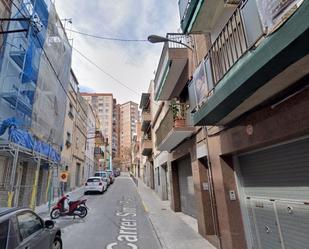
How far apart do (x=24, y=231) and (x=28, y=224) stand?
1.01 feet

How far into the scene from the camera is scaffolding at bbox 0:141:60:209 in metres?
7.78

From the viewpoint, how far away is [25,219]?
3734 mm

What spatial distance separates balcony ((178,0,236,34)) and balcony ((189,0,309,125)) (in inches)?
61.8

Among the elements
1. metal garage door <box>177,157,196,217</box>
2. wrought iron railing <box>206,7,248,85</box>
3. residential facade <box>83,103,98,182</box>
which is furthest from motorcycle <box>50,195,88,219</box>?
residential facade <box>83,103,98,182</box>

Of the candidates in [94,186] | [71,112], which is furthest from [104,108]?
[94,186]

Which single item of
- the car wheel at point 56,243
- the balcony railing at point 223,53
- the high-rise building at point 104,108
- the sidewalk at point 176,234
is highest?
the high-rise building at point 104,108

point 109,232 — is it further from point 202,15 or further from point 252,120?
point 202,15

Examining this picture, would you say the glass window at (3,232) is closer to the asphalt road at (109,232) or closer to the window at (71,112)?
the asphalt road at (109,232)

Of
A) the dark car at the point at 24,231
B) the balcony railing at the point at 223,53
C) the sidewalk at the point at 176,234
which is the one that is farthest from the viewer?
the sidewalk at the point at 176,234

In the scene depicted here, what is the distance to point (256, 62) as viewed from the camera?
8.77 feet

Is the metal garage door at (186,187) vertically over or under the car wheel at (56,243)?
over

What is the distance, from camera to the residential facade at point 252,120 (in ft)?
8.52

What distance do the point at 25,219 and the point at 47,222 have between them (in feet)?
2.67

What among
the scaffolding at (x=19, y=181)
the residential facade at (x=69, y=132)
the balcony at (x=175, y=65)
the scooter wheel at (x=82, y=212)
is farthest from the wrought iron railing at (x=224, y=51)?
the residential facade at (x=69, y=132)
